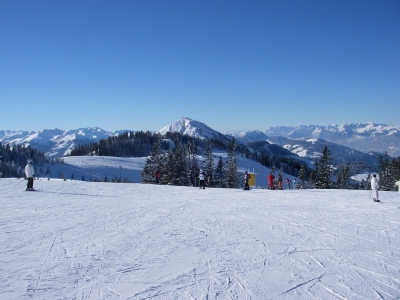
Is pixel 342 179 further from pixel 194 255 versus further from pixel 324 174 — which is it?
pixel 194 255

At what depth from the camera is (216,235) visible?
27.2 ft

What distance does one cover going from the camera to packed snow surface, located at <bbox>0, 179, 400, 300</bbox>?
4.92 metres

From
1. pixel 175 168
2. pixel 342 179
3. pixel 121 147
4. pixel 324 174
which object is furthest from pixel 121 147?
pixel 324 174

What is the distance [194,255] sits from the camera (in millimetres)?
6578

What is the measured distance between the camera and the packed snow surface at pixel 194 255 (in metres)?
4.92

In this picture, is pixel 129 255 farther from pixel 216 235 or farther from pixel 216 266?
pixel 216 235

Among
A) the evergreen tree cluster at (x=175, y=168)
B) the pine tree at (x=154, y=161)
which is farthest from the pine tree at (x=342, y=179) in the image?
the pine tree at (x=154, y=161)

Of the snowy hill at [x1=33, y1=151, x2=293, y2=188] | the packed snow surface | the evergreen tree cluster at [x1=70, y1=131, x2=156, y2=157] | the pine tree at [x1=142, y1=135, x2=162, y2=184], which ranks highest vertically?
the evergreen tree cluster at [x1=70, y1=131, x2=156, y2=157]

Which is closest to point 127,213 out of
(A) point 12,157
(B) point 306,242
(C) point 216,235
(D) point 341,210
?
(C) point 216,235

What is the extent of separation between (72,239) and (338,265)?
7.16 meters

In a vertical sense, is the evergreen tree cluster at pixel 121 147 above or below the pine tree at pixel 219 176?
above

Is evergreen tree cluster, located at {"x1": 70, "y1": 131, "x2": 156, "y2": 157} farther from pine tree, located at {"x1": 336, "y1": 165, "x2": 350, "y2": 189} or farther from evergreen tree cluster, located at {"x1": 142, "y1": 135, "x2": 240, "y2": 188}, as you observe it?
pine tree, located at {"x1": 336, "y1": 165, "x2": 350, "y2": 189}

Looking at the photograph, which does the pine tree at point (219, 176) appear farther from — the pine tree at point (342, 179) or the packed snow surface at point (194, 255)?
the packed snow surface at point (194, 255)

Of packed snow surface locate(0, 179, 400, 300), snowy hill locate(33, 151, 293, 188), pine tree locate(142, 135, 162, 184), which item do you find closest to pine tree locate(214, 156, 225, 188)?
pine tree locate(142, 135, 162, 184)
